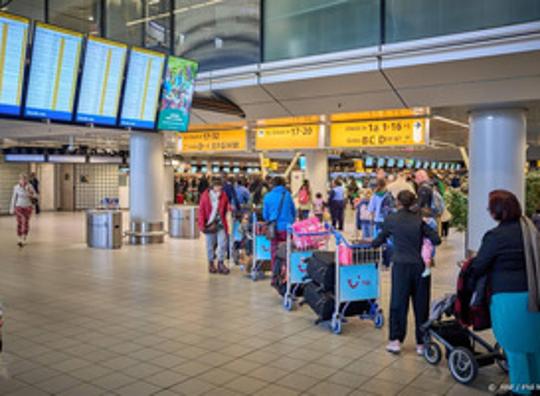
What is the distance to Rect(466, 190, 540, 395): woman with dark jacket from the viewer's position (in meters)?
3.78

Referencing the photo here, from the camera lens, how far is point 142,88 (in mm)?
8391

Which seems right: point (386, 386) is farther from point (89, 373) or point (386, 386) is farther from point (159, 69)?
point (159, 69)

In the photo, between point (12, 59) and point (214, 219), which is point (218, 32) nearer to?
point (214, 219)

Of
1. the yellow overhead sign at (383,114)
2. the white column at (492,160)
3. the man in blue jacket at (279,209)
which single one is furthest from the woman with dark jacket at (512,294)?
the yellow overhead sign at (383,114)

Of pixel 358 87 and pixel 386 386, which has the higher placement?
pixel 358 87

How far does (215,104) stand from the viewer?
11266 millimetres

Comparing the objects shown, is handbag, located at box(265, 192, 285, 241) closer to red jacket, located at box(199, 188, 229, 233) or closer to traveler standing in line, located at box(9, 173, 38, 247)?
red jacket, located at box(199, 188, 229, 233)

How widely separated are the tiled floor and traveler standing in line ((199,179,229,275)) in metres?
0.54

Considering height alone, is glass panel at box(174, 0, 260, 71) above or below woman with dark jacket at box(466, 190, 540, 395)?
above

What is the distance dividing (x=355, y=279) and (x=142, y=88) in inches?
183

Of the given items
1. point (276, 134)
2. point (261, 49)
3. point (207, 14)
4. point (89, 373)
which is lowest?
point (89, 373)

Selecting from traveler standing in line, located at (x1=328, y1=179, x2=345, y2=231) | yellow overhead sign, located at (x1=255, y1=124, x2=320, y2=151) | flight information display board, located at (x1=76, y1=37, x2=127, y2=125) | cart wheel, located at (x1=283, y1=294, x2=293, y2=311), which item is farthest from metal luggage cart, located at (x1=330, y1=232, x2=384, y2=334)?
traveler standing in line, located at (x1=328, y1=179, x2=345, y2=231)

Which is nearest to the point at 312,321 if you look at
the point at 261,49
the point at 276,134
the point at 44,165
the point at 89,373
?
the point at 89,373

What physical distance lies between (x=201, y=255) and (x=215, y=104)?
3.54 m
